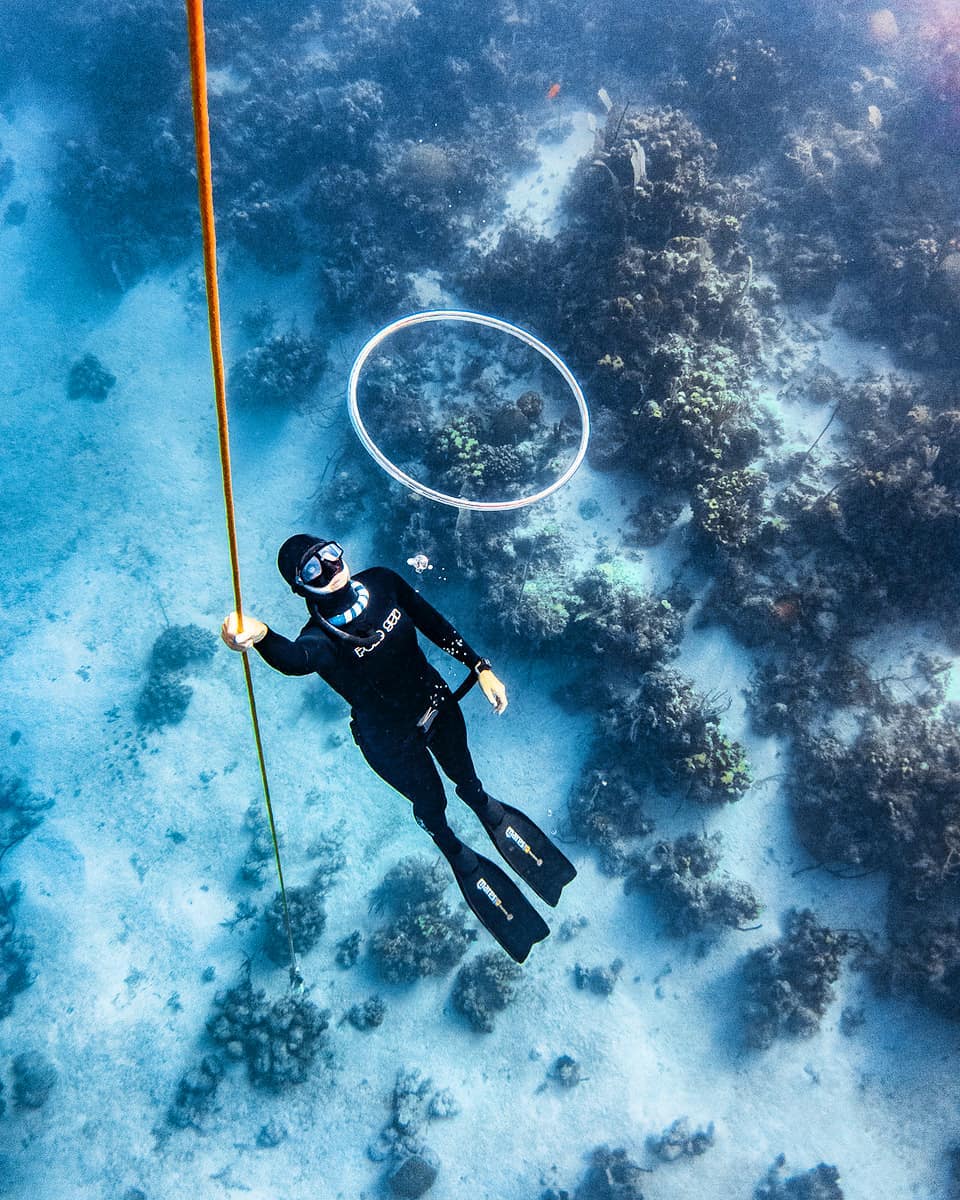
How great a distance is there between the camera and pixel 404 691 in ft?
19.0

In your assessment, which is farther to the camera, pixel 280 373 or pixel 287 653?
pixel 280 373

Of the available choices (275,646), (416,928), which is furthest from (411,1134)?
(275,646)

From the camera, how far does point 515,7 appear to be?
17109mm

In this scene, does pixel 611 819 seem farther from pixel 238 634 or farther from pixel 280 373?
pixel 280 373

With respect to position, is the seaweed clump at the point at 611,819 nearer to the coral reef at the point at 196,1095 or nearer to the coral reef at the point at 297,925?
the coral reef at the point at 297,925

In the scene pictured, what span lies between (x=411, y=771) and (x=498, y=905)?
2.37m

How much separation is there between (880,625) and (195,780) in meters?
12.8

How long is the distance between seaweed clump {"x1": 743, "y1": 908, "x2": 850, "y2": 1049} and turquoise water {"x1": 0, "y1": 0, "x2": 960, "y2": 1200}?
0.06 m

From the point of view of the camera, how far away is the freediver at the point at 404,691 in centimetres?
473

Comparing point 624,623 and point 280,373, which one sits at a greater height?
point 624,623

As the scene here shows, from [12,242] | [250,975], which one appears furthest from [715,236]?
[12,242]

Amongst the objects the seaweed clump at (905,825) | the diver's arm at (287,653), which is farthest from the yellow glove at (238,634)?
the seaweed clump at (905,825)

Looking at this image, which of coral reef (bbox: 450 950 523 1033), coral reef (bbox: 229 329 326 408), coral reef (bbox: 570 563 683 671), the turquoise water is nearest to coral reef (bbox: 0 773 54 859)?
the turquoise water

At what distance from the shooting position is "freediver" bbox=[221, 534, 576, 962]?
4730 mm
